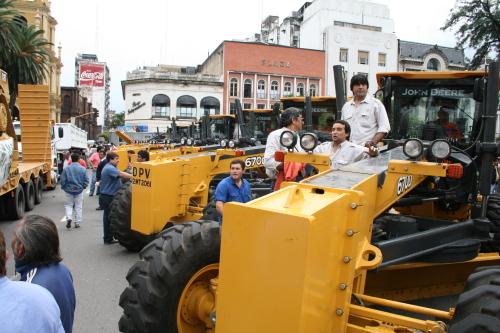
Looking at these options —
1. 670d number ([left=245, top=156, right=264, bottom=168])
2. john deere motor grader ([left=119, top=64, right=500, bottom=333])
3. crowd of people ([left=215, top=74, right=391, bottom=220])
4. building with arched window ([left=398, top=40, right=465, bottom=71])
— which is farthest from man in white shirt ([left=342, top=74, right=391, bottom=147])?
building with arched window ([left=398, top=40, right=465, bottom=71])

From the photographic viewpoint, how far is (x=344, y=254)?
10.5 ft

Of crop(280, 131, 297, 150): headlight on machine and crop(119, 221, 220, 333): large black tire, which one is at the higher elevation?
crop(280, 131, 297, 150): headlight on machine

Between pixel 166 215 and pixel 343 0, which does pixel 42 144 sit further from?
pixel 343 0

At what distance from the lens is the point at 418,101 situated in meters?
5.94

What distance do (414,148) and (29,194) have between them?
13.1m

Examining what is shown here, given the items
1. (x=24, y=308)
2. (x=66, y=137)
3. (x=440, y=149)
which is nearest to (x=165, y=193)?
(x=440, y=149)

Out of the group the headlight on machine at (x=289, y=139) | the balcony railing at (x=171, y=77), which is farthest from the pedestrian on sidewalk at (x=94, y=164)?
the balcony railing at (x=171, y=77)

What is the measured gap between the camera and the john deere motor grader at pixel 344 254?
9.56 feet

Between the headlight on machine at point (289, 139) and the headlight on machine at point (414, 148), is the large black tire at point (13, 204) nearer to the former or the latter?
the headlight on machine at point (289, 139)

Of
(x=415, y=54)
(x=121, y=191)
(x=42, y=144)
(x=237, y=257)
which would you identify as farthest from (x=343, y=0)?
(x=237, y=257)

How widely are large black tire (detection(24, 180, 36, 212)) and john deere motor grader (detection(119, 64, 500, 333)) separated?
11.3 m

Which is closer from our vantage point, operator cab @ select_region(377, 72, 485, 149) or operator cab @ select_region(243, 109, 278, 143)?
operator cab @ select_region(377, 72, 485, 149)

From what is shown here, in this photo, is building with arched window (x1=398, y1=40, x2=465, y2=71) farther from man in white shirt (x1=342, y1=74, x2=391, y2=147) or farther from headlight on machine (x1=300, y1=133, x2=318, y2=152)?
headlight on machine (x1=300, y1=133, x2=318, y2=152)

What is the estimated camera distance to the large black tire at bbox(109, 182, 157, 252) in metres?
8.73
